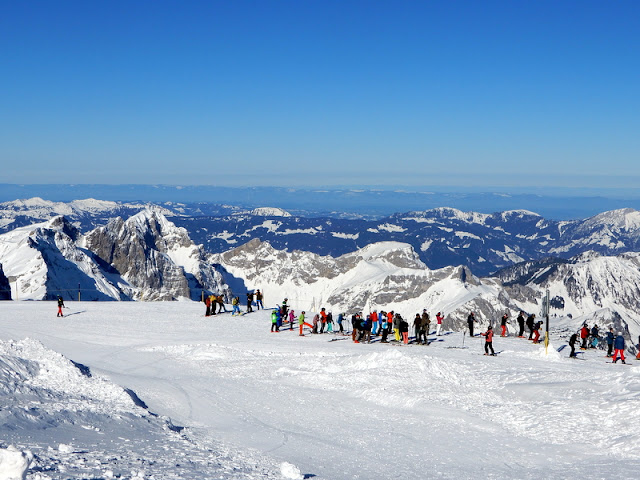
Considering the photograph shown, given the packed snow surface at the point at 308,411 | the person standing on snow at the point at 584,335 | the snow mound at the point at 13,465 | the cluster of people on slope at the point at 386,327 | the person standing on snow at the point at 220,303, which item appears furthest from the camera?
the person standing on snow at the point at 220,303

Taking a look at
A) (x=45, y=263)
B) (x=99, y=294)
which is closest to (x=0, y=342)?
(x=99, y=294)

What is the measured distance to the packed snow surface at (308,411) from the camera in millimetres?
14609

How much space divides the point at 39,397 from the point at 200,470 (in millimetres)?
7879

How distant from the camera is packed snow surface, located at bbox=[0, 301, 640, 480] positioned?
14.6 metres

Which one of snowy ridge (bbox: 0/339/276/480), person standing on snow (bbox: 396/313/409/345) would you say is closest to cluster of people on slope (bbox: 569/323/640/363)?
person standing on snow (bbox: 396/313/409/345)

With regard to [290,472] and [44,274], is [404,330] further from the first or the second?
[44,274]

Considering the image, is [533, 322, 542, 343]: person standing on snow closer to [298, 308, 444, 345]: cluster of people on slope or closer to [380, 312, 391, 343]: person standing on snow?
[298, 308, 444, 345]: cluster of people on slope

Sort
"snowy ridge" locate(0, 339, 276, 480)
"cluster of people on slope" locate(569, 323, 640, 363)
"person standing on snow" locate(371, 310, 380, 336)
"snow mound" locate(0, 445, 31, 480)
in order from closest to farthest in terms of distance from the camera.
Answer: "snow mound" locate(0, 445, 31, 480) → "snowy ridge" locate(0, 339, 276, 480) → "cluster of people on slope" locate(569, 323, 640, 363) → "person standing on snow" locate(371, 310, 380, 336)

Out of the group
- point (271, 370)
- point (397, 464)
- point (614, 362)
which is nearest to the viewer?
point (397, 464)

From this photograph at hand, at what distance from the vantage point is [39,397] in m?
18.6

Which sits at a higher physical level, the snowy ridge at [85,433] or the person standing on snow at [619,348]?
the snowy ridge at [85,433]

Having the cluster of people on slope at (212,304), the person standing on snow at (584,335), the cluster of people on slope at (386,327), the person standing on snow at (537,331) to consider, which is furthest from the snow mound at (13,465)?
the cluster of people on slope at (212,304)

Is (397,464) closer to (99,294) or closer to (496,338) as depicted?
(496,338)

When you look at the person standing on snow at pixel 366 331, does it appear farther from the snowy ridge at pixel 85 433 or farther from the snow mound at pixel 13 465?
the snow mound at pixel 13 465
